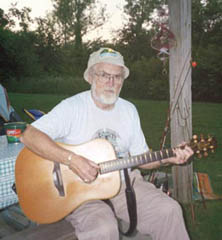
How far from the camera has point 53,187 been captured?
1.85 m

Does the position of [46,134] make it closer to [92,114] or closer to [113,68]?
[92,114]

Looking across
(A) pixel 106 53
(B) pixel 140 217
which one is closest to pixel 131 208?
(B) pixel 140 217

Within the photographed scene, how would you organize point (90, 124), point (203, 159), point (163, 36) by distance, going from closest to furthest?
point (90, 124) → point (163, 36) → point (203, 159)

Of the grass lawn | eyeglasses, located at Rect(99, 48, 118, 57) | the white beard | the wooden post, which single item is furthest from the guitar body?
the wooden post

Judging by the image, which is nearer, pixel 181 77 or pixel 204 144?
pixel 204 144

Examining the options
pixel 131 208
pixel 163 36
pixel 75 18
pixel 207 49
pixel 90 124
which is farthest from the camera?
pixel 75 18

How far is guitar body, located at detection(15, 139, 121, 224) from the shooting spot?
1.82 meters

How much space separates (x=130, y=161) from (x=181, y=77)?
1336 millimetres

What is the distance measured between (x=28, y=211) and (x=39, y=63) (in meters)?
25.3

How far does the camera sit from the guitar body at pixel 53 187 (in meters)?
1.82

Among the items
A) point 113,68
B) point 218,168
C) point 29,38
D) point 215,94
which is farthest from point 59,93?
point 113,68

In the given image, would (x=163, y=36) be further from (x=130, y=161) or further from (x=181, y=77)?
(x=130, y=161)

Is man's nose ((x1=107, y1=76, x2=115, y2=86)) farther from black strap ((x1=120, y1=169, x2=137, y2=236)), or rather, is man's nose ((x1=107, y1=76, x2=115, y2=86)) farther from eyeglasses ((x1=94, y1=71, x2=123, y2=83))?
black strap ((x1=120, y1=169, x2=137, y2=236))

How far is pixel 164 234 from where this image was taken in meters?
1.77
